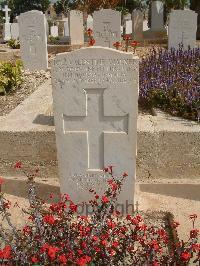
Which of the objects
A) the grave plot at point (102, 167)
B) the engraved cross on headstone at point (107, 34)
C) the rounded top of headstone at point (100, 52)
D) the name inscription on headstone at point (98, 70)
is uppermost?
the engraved cross on headstone at point (107, 34)

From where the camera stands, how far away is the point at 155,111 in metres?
5.10

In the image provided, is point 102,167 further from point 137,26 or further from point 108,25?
point 137,26

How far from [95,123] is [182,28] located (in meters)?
9.54

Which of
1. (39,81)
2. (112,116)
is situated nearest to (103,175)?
(112,116)

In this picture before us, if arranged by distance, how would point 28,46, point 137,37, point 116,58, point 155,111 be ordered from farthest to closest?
point 137,37 → point 28,46 → point 155,111 → point 116,58

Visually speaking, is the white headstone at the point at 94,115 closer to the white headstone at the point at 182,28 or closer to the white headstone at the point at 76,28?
the white headstone at the point at 182,28

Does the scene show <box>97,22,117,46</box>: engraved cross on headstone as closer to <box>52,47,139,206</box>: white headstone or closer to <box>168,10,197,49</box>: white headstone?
<box>168,10,197,49</box>: white headstone

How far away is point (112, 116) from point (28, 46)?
789cm

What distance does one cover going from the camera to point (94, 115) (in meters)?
3.38

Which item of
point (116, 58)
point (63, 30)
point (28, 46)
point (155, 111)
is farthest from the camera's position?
point (63, 30)

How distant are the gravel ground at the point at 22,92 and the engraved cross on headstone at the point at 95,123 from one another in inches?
109

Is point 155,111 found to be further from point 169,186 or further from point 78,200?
point 78,200

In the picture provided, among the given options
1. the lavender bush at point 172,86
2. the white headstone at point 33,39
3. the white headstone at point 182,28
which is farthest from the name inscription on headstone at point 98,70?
the white headstone at point 182,28

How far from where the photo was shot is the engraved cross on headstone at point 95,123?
3311 millimetres
